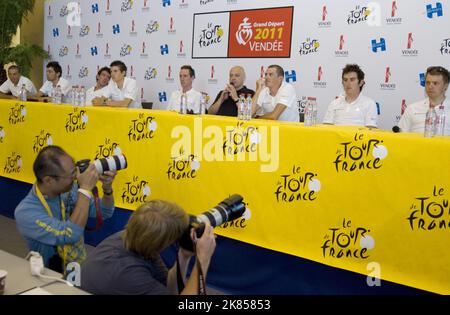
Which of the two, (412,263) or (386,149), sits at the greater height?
(386,149)

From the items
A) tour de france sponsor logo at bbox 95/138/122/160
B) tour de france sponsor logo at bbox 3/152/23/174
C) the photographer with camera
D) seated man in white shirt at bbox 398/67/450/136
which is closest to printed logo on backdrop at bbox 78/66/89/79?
tour de france sponsor logo at bbox 3/152/23/174

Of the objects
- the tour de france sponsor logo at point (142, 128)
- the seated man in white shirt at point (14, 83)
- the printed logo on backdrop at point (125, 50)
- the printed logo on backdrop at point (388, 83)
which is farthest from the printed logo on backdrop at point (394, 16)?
the seated man in white shirt at point (14, 83)

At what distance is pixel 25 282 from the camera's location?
1.19 metres

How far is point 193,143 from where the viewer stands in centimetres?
261

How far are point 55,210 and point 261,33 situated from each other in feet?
11.8

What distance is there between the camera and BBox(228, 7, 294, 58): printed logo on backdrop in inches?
187

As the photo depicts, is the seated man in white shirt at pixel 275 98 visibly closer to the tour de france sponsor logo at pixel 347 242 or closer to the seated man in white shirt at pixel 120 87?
the seated man in white shirt at pixel 120 87

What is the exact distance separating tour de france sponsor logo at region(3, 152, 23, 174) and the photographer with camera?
194cm

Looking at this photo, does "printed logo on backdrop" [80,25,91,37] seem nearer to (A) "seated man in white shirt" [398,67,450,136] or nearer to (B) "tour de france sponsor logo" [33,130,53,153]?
(B) "tour de france sponsor logo" [33,130,53,153]

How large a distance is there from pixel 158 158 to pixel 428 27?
269 centimetres

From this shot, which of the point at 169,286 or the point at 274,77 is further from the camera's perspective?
the point at 274,77
